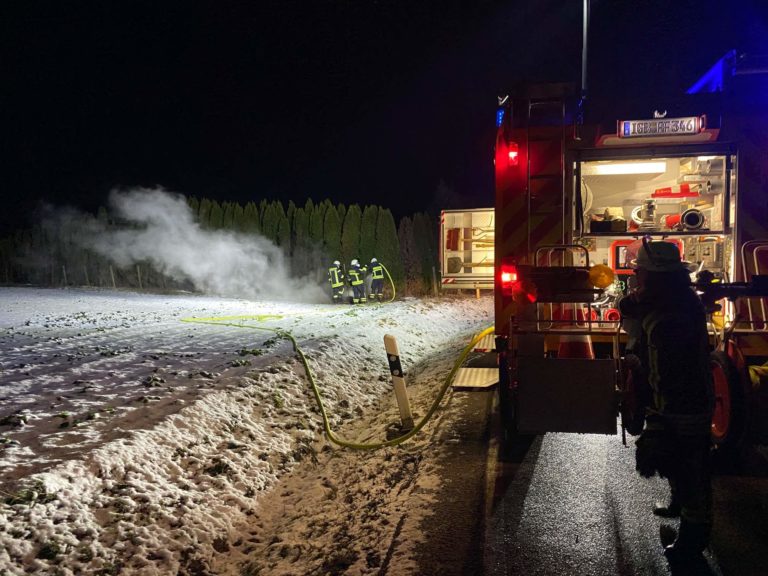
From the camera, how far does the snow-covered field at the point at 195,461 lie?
317cm

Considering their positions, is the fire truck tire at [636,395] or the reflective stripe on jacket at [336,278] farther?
the reflective stripe on jacket at [336,278]

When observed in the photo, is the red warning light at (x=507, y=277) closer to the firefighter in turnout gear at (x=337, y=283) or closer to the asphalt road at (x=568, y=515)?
the asphalt road at (x=568, y=515)

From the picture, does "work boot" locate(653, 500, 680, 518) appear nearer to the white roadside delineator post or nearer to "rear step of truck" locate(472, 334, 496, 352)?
the white roadside delineator post

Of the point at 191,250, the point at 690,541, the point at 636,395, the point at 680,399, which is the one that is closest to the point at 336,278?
the point at 191,250

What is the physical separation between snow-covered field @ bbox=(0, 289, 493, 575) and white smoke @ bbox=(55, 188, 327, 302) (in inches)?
587

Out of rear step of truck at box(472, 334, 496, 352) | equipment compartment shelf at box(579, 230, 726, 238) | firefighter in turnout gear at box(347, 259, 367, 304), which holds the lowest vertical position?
rear step of truck at box(472, 334, 496, 352)

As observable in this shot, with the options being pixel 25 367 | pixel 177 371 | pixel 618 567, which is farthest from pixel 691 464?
pixel 25 367

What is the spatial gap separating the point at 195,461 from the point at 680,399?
3636mm

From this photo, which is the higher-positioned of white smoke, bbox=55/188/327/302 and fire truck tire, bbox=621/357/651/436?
white smoke, bbox=55/188/327/302

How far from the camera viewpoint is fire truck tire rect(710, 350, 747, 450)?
3.64 metres

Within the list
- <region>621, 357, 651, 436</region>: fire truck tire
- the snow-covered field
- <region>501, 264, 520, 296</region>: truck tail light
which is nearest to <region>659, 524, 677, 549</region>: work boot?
<region>621, 357, 651, 436</region>: fire truck tire

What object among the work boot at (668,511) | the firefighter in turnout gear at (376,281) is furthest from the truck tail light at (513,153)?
the firefighter in turnout gear at (376,281)

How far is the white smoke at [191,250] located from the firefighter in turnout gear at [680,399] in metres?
19.5

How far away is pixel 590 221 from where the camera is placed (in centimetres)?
618
